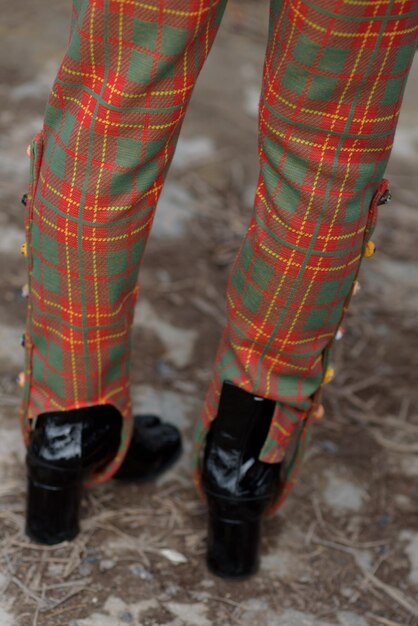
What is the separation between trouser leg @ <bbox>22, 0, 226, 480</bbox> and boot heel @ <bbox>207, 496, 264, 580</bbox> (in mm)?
234

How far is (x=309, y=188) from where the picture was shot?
1.05 m

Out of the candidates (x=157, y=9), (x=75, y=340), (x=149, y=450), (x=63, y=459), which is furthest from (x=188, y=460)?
(x=157, y=9)

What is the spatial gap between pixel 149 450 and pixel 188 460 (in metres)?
0.12


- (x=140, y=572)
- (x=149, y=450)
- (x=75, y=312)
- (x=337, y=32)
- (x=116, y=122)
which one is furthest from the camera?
(x=149, y=450)

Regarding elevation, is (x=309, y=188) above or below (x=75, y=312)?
above

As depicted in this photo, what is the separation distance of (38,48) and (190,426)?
187 centimetres

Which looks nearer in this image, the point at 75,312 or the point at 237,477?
the point at 75,312

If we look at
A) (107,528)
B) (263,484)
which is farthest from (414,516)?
(107,528)

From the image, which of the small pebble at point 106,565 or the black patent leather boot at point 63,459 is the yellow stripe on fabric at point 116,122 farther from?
the small pebble at point 106,565

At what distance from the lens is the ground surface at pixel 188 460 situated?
1.40m

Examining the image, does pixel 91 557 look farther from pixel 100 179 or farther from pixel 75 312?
pixel 100 179

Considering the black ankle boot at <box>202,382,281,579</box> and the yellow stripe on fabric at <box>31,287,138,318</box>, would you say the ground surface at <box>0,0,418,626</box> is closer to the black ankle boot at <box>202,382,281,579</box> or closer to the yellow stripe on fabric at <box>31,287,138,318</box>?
the black ankle boot at <box>202,382,281,579</box>

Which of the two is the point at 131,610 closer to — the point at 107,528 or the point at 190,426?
the point at 107,528

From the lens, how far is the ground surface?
140 centimetres
